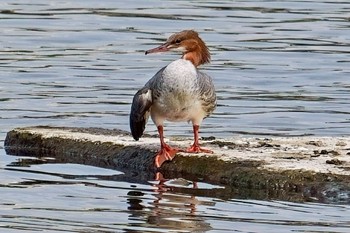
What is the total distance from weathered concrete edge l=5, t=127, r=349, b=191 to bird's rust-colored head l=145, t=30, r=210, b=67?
2.75 ft

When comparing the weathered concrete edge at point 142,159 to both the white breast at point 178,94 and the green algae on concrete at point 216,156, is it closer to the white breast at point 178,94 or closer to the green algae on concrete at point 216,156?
the green algae on concrete at point 216,156

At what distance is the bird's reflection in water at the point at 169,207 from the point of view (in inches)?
373

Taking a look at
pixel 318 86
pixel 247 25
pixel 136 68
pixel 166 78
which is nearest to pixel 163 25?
pixel 247 25

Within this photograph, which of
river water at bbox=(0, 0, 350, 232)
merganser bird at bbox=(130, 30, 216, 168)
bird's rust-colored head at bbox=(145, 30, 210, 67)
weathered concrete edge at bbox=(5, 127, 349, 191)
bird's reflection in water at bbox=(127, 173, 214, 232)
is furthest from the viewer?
bird's rust-colored head at bbox=(145, 30, 210, 67)

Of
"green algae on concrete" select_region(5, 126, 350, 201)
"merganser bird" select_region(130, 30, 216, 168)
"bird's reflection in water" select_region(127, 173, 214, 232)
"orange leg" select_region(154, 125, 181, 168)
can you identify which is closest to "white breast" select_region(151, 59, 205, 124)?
"merganser bird" select_region(130, 30, 216, 168)

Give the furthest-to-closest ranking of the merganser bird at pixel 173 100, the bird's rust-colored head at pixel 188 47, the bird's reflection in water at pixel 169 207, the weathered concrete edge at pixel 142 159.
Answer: the bird's rust-colored head at pixel 188 47
the merganser bird at pixel 173 100
the weathered concrete edge at pixel 142 159
the bird's reflection in water at pixel 169 207

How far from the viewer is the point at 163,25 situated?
23641mm

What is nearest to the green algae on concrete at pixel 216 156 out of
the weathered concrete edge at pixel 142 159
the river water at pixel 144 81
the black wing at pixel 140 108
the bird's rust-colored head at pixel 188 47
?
the weathered concrete edge at pixel 142 159

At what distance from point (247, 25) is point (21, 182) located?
12.8m

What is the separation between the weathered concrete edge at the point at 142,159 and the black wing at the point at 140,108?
38cm

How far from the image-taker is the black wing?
38.2 feet

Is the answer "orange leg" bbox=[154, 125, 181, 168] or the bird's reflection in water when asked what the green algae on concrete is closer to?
"orange leg" bbox=[154, 125, 181, 168]

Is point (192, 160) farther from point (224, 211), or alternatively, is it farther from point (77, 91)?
point (77, 91)

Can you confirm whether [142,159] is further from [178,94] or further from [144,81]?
[144,81]
